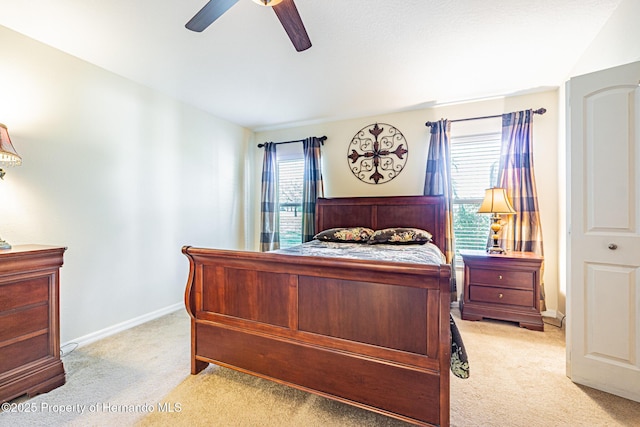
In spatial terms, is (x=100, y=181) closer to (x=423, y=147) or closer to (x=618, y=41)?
(x=423, y=147)

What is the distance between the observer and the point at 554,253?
10.1 feet

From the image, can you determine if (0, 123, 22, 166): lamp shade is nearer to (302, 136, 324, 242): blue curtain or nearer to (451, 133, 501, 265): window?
(302, 136, 324, 242): blue curtain

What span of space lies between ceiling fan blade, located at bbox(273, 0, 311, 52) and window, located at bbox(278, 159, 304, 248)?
2.61 m

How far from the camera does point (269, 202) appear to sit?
440 cm

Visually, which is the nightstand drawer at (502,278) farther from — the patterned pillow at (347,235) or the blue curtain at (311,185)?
the blue curtain at (311,185)

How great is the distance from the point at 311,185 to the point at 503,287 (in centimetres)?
261

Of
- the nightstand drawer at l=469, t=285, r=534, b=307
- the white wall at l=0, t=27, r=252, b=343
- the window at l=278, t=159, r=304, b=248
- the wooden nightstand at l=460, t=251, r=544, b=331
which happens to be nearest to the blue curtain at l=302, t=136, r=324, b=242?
the window at l=278, t=159, r=304, b=248

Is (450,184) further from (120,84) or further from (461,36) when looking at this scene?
(120,84)

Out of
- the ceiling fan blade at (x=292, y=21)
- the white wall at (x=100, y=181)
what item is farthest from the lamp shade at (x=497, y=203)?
the white wall at (x=100, y=181)

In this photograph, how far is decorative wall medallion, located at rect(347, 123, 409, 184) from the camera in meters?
3.73

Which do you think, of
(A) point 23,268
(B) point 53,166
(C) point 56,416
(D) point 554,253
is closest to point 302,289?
(C) point 56,416

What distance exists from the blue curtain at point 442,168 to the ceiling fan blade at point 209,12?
2.72 metres

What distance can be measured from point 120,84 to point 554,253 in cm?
491

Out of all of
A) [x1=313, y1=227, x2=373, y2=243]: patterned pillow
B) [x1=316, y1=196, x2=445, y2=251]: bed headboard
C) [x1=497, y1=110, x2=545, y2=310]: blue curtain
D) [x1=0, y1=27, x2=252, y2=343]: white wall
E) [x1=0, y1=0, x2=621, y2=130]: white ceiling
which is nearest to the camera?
[x1=0, y1=0, x2=621, y2=130]: white ceiling
